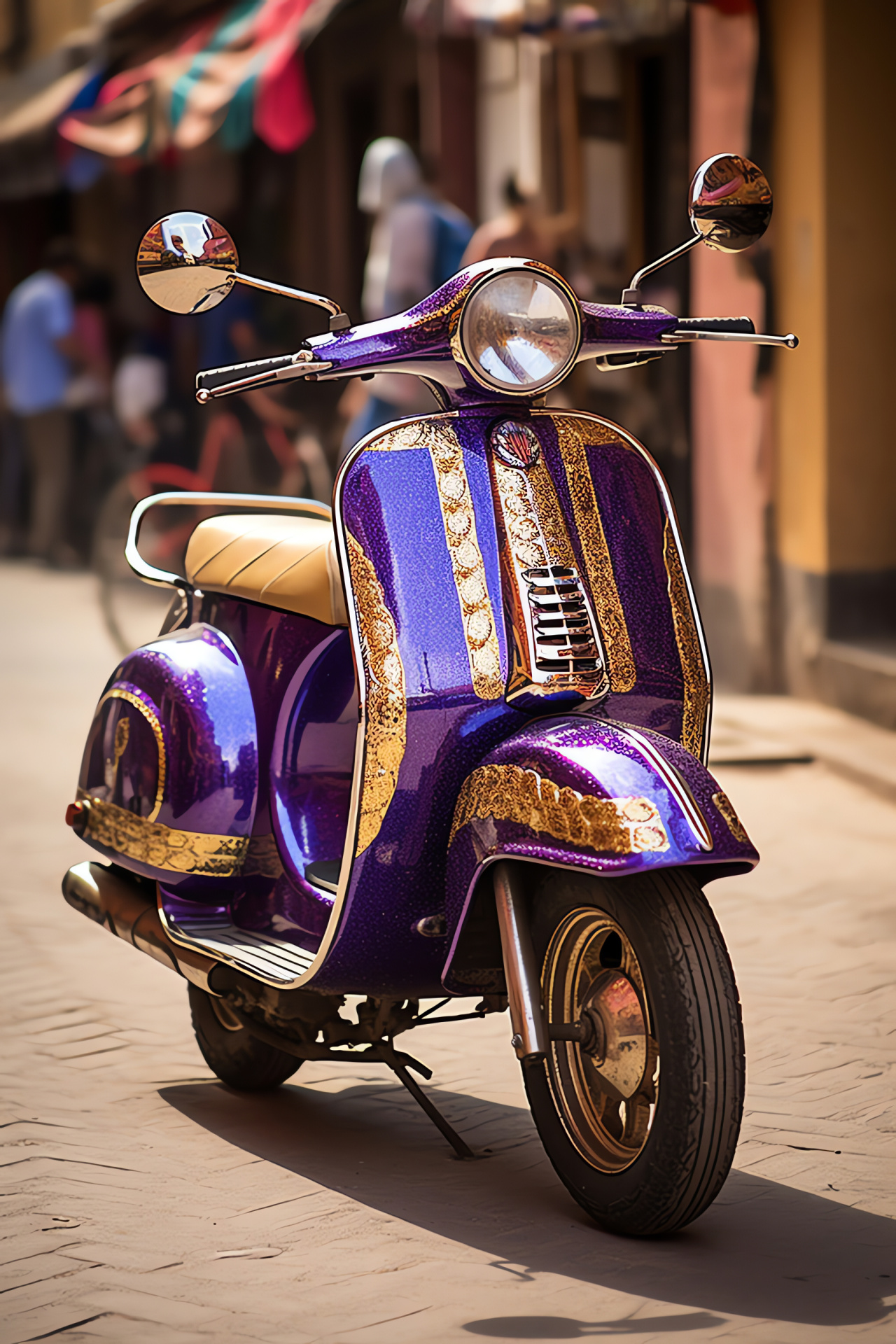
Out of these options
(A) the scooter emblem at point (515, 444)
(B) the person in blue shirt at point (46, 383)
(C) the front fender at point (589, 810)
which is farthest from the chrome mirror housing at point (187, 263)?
(B) the person in blue shirt at point (46, 383)

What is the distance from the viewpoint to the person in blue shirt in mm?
15891

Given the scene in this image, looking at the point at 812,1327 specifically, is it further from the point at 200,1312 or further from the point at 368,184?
the point at 368,184

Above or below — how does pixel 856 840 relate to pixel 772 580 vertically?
below

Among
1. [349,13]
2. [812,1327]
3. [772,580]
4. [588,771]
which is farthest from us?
[349,13]

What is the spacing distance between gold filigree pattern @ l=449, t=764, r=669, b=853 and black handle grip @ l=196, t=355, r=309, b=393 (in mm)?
876

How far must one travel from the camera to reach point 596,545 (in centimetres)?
378

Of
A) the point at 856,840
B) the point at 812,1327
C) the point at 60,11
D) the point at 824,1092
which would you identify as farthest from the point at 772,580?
the point at 60,11

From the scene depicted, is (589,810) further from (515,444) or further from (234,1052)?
(234,1052)

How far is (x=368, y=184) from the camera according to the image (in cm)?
1091

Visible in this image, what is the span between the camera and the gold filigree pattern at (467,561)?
12.0 ft

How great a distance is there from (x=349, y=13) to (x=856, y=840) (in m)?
9.97

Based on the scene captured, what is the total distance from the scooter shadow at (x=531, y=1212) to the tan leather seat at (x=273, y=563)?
1.05m

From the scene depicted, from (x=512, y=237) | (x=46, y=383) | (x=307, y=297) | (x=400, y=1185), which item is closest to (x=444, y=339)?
(x=307, y=297)

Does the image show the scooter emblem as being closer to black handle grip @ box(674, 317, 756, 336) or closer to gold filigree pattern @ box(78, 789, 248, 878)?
black handle grip @ box(674, 317, 756, 336)
